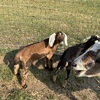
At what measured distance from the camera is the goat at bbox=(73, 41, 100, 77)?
4.54 meters

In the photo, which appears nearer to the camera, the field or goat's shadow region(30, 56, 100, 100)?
the field

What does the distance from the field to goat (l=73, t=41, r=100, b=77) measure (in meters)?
1.74

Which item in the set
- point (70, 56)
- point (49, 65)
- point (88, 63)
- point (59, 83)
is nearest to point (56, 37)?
point (49, 65)

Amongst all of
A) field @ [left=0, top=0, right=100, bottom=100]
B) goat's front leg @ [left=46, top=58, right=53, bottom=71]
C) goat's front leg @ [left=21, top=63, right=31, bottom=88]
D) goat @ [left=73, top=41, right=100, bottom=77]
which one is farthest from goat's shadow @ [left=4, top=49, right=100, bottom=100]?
goat @ [left=73, top=41, right=100, bottom=77]

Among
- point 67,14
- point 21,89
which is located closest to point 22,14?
point 67,14

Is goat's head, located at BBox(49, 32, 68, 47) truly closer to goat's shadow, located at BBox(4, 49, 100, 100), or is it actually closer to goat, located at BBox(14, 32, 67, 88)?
goat, located at BBox(14, 32, 67, 88)

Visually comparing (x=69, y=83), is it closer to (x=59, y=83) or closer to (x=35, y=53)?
(x=59, y=83)

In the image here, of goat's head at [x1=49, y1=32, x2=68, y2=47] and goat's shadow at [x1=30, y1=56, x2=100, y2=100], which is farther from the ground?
goat's head at [x1=49, y1=32, x2=68, y2=47]

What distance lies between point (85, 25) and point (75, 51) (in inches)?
232

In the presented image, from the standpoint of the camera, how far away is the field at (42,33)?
6543 millimetres

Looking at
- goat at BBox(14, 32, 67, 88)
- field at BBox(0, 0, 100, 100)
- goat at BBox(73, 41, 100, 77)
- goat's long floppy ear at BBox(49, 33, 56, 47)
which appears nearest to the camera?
goat at BBox(73, 41, 100, 77)

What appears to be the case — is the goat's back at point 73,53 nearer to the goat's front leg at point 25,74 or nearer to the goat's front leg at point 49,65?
the goat's front leg at point 49,65

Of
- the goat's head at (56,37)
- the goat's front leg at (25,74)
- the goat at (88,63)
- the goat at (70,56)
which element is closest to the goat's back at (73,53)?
the goat at (70,56)

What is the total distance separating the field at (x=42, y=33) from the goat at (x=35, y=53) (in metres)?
0.26
